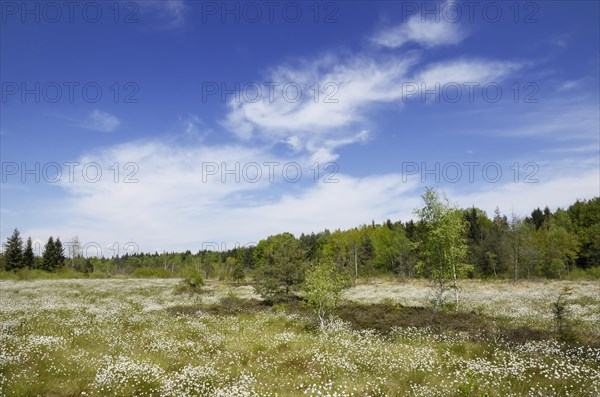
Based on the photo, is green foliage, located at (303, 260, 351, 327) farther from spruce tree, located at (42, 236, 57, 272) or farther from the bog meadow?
spruce tree, located at (42, 236, 57, 272)

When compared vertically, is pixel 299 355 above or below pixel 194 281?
above

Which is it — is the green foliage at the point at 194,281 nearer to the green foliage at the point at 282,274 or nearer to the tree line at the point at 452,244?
the tree line at the point at 452,244

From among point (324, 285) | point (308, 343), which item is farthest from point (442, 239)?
point (308, 343)

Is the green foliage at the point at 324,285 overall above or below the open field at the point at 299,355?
above

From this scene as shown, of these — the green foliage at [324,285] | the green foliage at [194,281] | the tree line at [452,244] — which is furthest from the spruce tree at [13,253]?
the green foliage at [324,285]

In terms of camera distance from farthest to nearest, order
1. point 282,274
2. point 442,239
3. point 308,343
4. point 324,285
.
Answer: point 282,274
point 442,239
point 324,285
point 308,343

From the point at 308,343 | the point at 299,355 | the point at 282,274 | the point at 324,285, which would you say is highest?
the point at 324,285

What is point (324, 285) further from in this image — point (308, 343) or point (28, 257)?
point (28, 257)

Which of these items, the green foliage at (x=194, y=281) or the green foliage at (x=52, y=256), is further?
the green foliage at (x=52, y=256)

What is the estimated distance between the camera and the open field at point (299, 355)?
37.6 feet

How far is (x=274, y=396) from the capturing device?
437 inches

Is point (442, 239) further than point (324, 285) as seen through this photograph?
Yes

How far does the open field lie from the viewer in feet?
37.6

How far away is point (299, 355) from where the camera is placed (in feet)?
50.6
